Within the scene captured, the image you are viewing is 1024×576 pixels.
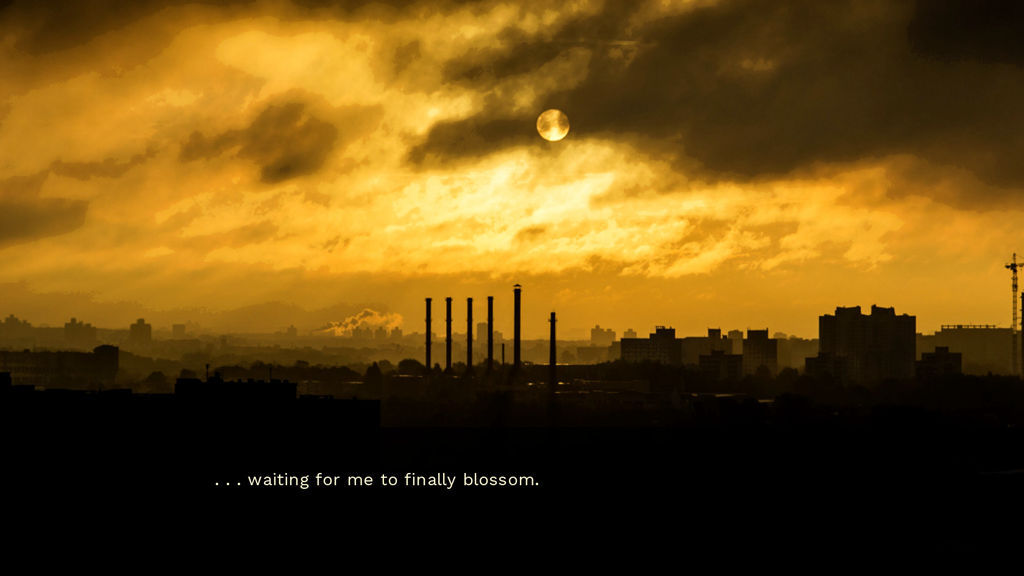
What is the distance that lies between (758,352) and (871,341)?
2074 cm

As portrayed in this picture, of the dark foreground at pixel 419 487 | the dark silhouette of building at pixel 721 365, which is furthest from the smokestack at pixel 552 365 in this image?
the dark silhouette of building at pixel 721 365

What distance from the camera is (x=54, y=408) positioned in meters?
34.5

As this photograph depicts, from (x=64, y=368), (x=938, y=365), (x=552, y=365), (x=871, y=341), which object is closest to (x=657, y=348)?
(x=871, y=341)

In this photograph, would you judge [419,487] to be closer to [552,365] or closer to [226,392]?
[226,392]

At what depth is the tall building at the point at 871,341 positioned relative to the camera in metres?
150

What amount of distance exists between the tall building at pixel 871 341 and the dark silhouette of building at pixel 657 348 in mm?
21544

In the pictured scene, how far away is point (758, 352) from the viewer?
174500mm

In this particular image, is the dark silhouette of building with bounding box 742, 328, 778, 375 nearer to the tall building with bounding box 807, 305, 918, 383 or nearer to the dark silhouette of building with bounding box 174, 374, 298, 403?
the tall building with bounding box 807, 305, 918, 383

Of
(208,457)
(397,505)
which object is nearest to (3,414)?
(208,457)

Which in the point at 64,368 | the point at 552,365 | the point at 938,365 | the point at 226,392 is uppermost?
the point at 938,365

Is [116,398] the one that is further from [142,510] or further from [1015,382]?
[1015,382]

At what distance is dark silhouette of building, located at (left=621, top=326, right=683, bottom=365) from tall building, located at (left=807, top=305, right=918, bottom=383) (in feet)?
70.7

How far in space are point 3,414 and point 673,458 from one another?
26.1 meters

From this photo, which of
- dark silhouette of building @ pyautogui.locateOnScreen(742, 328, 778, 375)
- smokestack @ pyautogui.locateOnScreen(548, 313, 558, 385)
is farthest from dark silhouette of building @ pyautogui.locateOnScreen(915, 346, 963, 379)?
smokestack @ pyautogui.locateOnScreen(548, 313, 558, 385)
